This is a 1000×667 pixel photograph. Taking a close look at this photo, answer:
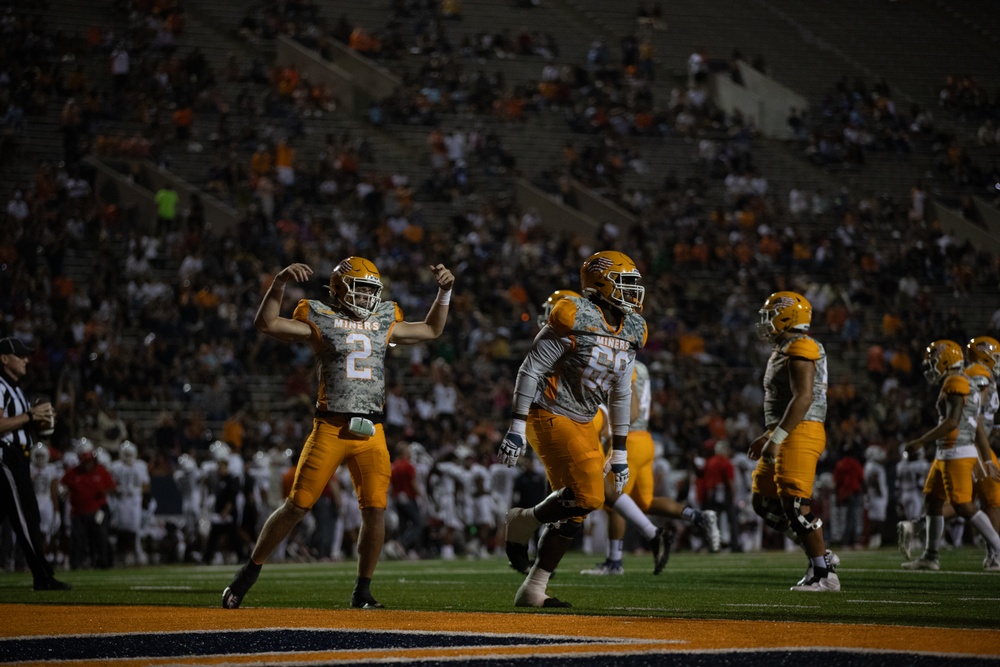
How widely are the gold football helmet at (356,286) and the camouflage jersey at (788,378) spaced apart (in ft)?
8.86

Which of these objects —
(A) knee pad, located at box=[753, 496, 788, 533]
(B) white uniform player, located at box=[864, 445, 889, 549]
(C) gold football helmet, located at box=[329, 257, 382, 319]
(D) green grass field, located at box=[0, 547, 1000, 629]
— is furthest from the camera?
(B) white uniform player, located at box=[864, 445, 889, 549]

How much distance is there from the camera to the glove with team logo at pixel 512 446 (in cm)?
778

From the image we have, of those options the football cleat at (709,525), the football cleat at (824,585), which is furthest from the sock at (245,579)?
the football cleat at (709,525)

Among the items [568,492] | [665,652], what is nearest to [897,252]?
[568,492]

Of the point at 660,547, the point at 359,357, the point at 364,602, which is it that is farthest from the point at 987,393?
the point at 364,602

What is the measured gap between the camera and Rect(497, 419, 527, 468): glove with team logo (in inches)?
306

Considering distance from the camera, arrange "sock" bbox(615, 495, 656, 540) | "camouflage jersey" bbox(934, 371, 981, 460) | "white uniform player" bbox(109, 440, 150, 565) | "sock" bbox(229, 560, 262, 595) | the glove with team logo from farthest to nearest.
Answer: "white uniform player" bbox(109, 440, 150, 565), "camouflage jersey" bbox(934, 371, 981, 460), "sock" bbox(615, 495, 656, 540), "sock" bbox(229, 560, 262, 595), the glove with team logo

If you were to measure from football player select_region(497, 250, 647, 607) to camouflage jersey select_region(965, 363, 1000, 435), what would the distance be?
534 centimetres

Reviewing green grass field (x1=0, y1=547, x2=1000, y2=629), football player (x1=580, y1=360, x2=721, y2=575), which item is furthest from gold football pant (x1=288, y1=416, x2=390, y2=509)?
football player (x1=580, y1=360, x2=721, y2=575)

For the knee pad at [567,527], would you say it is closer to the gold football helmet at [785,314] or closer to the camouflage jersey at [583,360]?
the camouflage jersey at [583,360]

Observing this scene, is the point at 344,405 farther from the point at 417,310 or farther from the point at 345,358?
the point at 417,310

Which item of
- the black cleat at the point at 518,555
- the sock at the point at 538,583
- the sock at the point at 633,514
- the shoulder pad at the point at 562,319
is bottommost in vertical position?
the sock at the point at 538,583

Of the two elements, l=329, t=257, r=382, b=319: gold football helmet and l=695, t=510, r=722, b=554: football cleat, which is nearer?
l=329, t=257, r=382, b=319: gold football helmet

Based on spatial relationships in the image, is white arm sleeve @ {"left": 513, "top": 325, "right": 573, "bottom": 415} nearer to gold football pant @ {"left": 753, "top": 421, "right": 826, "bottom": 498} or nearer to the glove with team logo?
the glove with team logo
